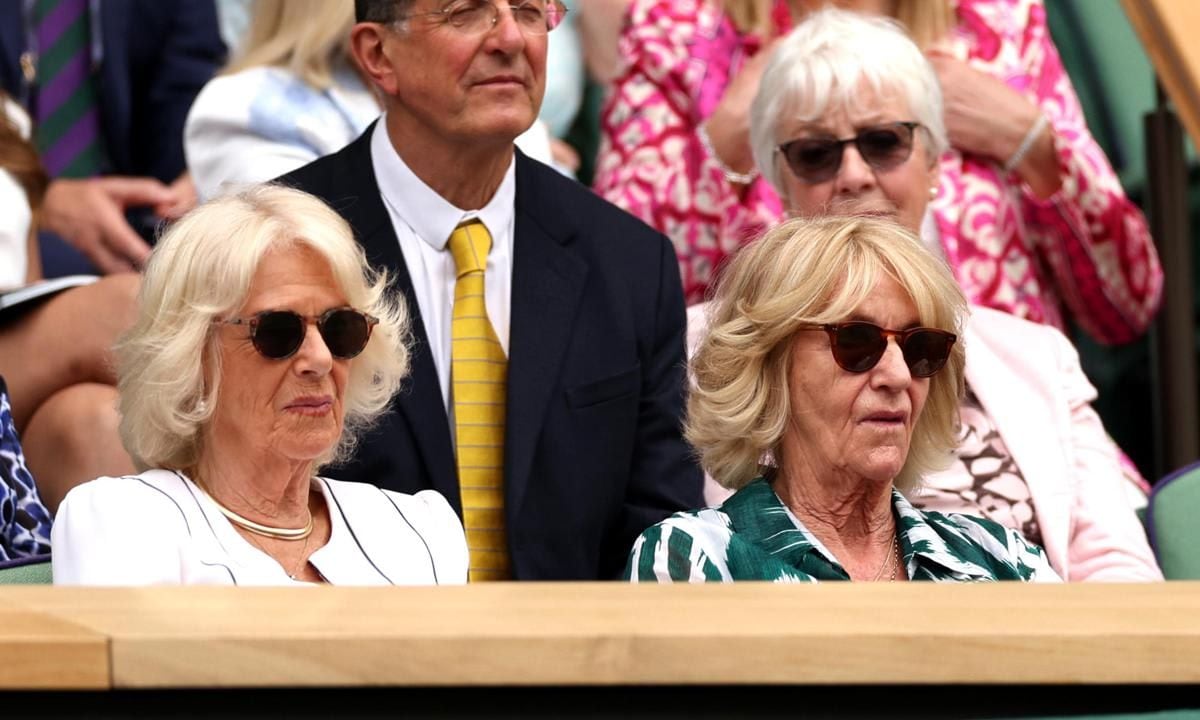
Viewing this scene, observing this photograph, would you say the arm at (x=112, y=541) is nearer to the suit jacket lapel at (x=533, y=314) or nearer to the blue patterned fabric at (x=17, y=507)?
the blue patterned fabric at (x=17, y=507)

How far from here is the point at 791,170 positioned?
11.1ft

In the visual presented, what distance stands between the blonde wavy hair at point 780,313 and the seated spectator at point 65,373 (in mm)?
952

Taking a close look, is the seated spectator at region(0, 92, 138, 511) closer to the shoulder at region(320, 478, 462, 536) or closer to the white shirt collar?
the white shirt collar

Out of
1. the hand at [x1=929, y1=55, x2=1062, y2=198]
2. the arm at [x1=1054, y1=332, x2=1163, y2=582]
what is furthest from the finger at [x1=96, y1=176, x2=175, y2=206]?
the arm at [x1=1054, y1=332, x2=1163, y2=582]

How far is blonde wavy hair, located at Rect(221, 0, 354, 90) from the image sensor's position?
3588 millimetres

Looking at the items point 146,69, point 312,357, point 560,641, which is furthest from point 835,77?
point 560,641

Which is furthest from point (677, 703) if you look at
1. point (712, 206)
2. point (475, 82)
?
point (712, 206)

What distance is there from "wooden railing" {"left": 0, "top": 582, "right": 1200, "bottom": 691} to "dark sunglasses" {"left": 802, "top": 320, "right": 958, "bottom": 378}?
2.81 feet

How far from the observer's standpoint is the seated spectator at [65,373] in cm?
304

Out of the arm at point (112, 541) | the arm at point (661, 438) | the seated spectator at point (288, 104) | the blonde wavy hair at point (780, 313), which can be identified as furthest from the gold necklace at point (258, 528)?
the seated spectator at point (288, 104)

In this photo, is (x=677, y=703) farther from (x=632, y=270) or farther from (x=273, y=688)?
(x=632, y=270)

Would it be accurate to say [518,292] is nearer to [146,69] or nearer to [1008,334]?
[1008,334]

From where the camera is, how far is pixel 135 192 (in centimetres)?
390

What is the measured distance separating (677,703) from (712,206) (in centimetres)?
236
